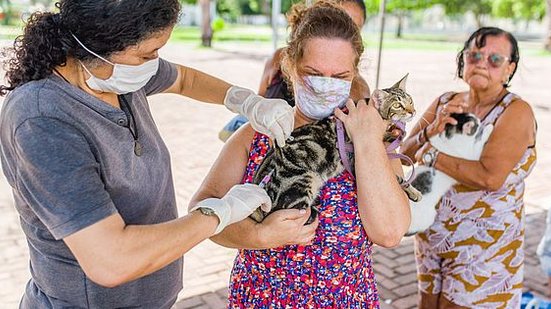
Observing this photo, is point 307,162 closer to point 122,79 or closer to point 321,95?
point 321,95

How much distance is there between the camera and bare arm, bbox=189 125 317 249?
1.81m

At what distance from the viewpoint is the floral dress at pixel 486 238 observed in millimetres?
2836

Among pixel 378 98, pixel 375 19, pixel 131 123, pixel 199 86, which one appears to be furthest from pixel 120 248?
pixel 375 19

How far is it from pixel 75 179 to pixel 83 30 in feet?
1.52

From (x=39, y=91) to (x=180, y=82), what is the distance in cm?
96

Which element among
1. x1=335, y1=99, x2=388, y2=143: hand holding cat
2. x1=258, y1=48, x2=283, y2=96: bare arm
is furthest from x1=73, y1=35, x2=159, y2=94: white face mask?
x1=258, y1=48, x2=283, y2=96: bare arm

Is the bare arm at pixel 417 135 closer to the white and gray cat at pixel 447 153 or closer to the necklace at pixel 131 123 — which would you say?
the white and gray cat at pixel 447 153

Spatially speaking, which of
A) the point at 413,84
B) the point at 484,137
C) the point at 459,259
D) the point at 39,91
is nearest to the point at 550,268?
→ the point at 459,259

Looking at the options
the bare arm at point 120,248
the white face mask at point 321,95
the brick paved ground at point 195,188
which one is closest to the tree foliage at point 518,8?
the brick paved ground at point 195,188

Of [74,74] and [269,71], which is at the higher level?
[74,74]

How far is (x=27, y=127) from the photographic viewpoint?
1440 millimetres

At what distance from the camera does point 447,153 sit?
2.84 m

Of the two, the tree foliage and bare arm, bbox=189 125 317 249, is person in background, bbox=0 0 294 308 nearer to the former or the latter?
bare arm, bbox=189 125 317 249

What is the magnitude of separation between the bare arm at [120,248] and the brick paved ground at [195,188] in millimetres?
1202
